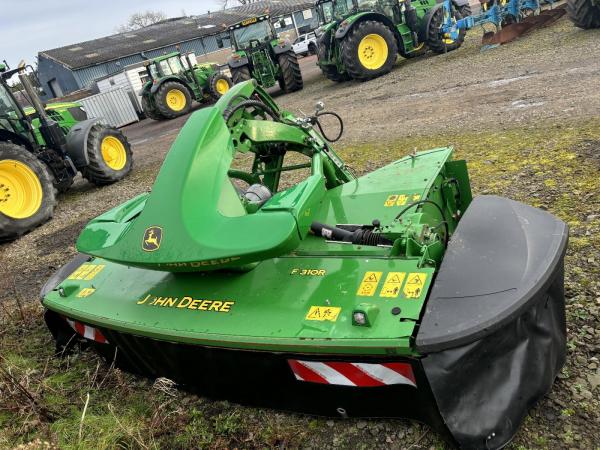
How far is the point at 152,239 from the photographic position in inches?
82.6

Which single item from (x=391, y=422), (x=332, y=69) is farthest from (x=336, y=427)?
(x=332, y=69)

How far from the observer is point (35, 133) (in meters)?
7.22

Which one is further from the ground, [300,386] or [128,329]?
[128,329]

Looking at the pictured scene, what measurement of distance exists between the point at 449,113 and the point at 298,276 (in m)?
4.99

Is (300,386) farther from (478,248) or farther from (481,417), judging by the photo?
(478,248)

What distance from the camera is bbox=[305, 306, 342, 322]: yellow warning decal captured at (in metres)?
1.86

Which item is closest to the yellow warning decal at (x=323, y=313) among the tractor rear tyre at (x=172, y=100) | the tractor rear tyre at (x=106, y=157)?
the tractor rear tyre at (x=106, y=157)


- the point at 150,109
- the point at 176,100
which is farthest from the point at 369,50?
the point at 150,109

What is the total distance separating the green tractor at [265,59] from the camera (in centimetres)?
1264

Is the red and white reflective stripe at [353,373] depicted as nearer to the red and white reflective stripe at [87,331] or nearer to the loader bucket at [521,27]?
the red and white reflective stripe at [87,331]

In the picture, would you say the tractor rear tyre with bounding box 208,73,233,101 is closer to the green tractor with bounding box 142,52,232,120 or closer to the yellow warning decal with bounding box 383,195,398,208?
the green tractor with bounding box 142,52,232,120

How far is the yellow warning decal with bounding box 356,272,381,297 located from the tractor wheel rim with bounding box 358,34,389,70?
9451mm

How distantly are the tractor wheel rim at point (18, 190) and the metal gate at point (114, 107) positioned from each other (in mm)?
12940

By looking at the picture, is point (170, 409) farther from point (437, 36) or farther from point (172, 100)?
point (172, 100)
